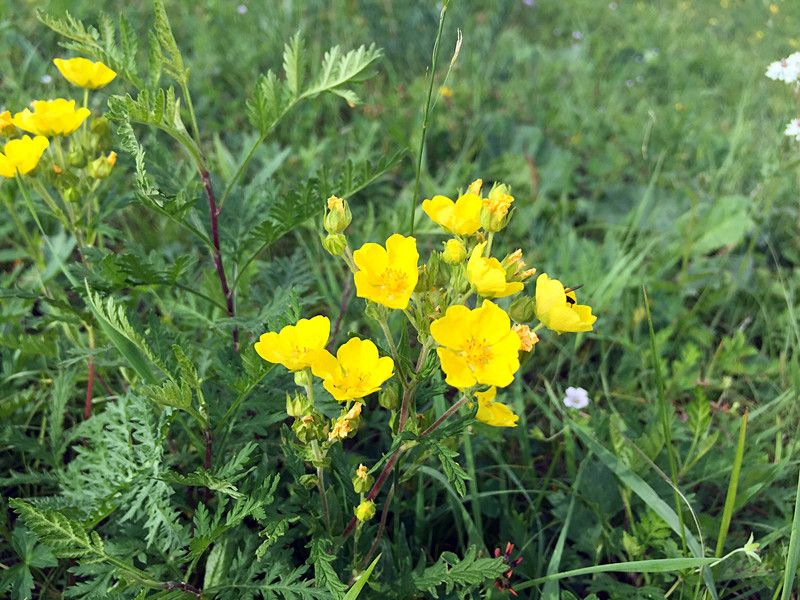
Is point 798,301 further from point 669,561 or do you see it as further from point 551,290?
point 551,290

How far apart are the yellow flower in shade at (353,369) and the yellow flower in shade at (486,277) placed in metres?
0.18

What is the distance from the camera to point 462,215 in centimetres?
110

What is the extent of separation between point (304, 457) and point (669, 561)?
2.35 feet

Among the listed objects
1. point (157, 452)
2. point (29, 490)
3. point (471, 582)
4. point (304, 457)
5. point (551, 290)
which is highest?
point (551, 290)

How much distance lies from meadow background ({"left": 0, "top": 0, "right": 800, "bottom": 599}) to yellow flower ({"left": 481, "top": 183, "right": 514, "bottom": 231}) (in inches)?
14.8

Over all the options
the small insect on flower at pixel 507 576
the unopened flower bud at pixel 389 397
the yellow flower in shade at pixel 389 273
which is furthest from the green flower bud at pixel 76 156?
the small insect on flower at pixel 507 576

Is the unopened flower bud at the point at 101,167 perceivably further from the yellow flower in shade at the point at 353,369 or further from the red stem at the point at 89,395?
the yellow flower in shade at the point at 353,369

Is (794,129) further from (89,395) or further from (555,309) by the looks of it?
(89,395)

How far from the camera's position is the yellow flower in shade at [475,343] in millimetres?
999

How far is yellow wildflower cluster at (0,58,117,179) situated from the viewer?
1.37m

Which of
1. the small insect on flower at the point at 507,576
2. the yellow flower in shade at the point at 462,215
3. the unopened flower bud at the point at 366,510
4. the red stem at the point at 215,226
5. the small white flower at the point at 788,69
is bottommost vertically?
the small insect on flower at the point at 507,576

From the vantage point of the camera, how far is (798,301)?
98.5 inches

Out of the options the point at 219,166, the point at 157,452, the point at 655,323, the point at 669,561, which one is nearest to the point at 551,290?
the point at 669,561

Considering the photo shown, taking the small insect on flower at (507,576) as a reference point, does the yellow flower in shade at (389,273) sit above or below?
above
